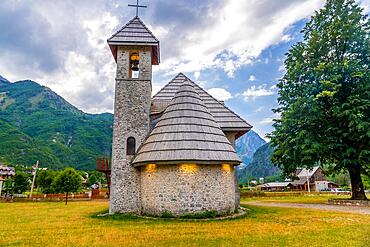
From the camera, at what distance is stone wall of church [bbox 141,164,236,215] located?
11.9 m

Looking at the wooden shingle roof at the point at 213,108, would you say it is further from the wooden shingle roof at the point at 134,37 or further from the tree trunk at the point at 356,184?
the tree trunk at the point at 356,184

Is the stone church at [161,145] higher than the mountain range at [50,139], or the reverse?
the mountain range at [50,139]

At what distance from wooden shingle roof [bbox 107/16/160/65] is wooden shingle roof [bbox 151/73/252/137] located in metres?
2.52

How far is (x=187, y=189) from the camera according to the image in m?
12.0

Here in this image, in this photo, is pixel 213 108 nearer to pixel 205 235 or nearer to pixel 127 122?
pixel 127 122

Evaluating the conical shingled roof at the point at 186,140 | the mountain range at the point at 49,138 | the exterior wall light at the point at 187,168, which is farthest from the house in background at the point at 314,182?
the mountain range at the point at 49,138

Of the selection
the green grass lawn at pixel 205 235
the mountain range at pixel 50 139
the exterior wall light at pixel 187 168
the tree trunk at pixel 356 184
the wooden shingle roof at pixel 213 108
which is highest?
the mountain range at pixel 50 139

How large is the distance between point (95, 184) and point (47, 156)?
31.8 meters

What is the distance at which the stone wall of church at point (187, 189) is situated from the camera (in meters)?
11.9

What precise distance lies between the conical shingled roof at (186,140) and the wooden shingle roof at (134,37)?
11.5 ft

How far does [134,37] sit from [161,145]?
6.87 metres

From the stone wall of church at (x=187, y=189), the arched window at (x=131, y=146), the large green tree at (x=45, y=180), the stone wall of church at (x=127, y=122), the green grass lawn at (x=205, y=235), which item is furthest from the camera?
the large green tree at (x=45, y=180)

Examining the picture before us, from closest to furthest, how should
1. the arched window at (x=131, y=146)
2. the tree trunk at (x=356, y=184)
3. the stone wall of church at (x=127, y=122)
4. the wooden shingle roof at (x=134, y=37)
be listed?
the stone wall of church at (x=127, y=122), the arched window at (x=131, y=146), the wooden shingle roof at (x=134, y=37), the tree trunk at (x=356, y=184)

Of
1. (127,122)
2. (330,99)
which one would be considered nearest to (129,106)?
(127,122)
